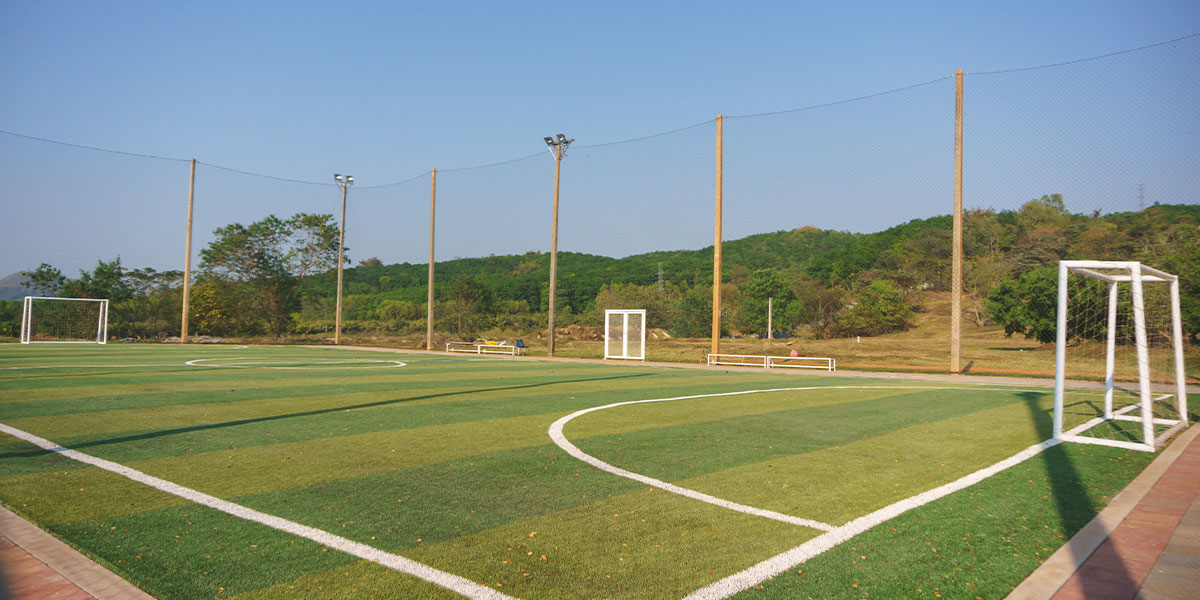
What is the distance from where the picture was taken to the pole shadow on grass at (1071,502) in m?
3.58

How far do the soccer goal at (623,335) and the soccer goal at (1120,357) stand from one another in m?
14.2

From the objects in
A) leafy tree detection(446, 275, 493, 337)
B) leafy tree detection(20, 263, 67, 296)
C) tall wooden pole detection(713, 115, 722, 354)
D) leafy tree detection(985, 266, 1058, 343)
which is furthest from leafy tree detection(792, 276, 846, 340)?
leafy tree detection(20, 263, 67, 296)

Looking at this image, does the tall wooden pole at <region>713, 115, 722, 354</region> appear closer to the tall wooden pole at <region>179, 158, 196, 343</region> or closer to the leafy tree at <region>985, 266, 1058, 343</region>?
the leafy tree at <region>985, 266, 1058, 343</region>

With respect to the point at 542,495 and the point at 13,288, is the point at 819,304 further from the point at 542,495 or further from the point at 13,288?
the point at 13,288

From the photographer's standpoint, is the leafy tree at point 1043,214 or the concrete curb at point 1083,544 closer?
the concrete curb at point 1083,544

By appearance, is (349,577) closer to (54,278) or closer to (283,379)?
(283,379)

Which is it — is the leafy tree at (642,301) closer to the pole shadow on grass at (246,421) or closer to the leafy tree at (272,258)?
the leafy tree at (272,258)

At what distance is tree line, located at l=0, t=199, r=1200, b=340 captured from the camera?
41.3 metres

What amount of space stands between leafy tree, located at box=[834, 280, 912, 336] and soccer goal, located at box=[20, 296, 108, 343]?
45765 mm

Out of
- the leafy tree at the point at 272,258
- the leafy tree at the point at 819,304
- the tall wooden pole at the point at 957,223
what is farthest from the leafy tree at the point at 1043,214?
the leafy tree at the point at 272,258

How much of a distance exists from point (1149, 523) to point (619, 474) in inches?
149

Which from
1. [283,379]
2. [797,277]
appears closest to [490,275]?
[797,277]

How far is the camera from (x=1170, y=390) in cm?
1453

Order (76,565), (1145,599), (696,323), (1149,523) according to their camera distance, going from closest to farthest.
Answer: (1145,599) → (76,565) → (1149,523) → (696,323)
